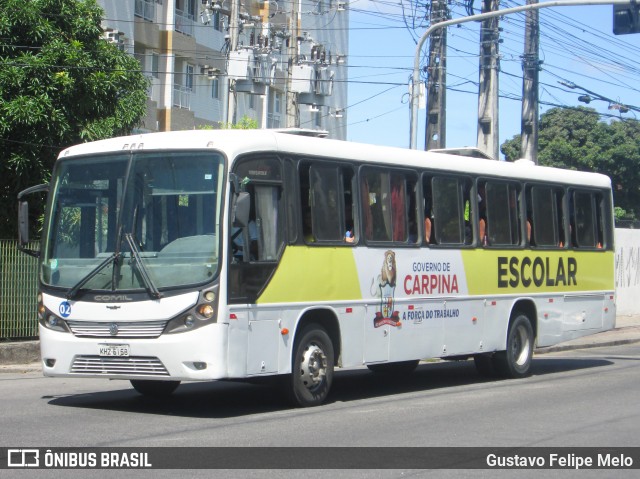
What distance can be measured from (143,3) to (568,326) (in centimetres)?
2302

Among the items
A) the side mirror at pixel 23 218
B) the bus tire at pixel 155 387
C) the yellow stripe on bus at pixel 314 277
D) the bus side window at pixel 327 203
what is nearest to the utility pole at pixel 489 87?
the bus side window at pixel 327 203

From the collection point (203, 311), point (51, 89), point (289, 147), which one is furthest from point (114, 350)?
point (51, 89)

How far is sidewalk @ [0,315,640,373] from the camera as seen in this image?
18.0 metres

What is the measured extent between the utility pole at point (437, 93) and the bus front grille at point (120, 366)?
1468 centimetres

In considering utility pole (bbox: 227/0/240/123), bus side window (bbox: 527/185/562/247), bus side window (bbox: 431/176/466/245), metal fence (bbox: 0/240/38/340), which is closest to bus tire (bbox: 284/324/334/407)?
bus side window (bbox: 431/176/466/245)

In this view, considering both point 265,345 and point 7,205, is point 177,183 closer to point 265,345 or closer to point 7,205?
point 265,345

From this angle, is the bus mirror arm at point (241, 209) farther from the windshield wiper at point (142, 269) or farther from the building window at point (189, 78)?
the building window at point (189, 78)

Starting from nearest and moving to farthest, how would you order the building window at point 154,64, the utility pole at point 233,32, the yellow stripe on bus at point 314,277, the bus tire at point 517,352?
the yellow stripe on bus at point 314,277, the bus tire at point 517,352, the utility pole at point 233,32, the building window at point 154,64

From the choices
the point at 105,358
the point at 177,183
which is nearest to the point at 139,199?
the point at 177,183

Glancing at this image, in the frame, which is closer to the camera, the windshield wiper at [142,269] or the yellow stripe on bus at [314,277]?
the windshield wiper at [142,269]

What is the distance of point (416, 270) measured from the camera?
581 inches

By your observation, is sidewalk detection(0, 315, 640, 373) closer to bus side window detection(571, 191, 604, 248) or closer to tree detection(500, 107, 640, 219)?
bus side window detection(571, 191, 604, 248)

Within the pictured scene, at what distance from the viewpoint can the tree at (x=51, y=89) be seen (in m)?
19.9

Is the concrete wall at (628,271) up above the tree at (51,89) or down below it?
below
